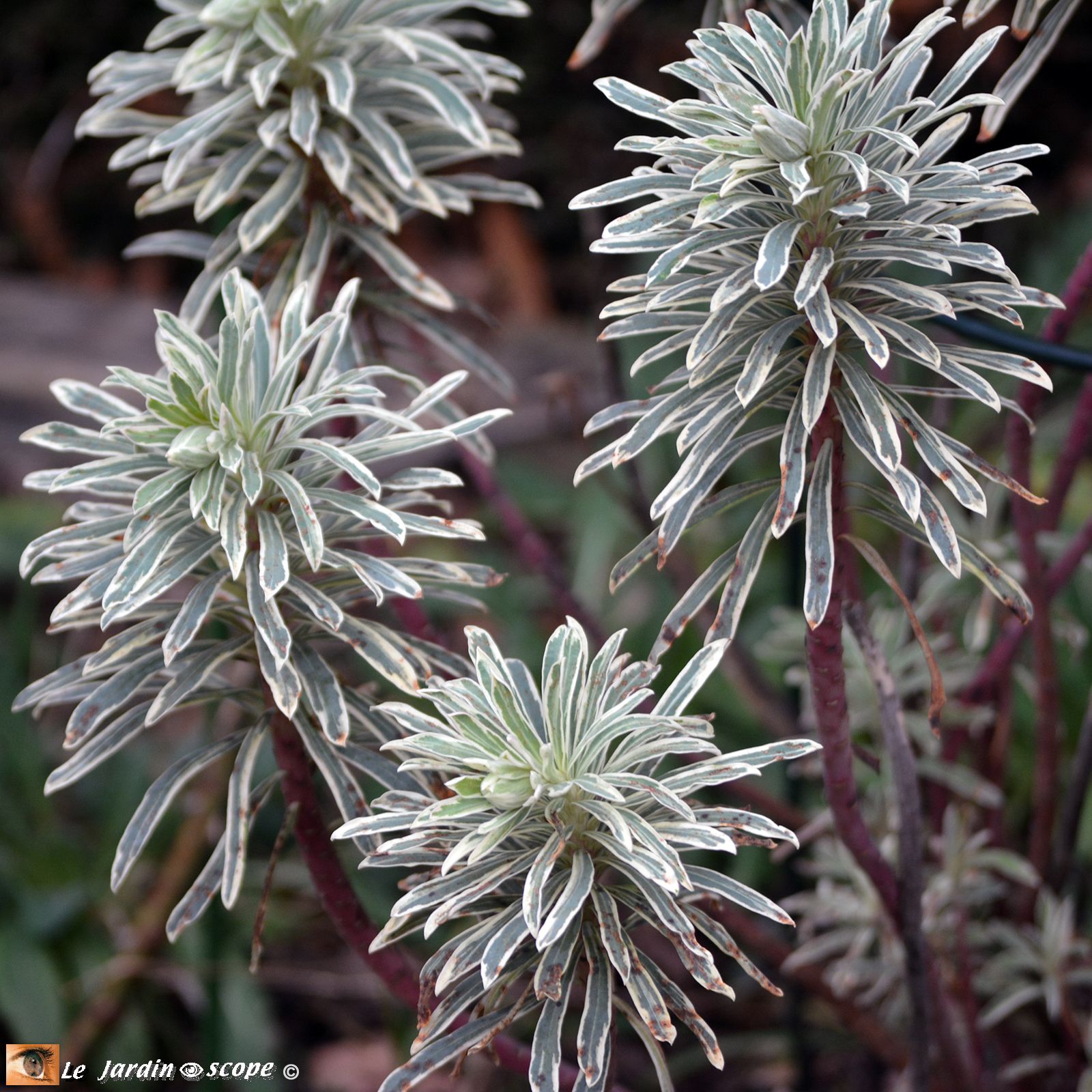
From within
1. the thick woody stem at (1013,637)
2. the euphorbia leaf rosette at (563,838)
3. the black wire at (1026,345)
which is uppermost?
the black wire at (1026,345)

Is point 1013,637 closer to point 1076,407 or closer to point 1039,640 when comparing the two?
point 1039,640

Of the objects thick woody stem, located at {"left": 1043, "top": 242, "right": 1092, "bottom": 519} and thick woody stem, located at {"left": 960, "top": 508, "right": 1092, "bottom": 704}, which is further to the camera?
thick woody stem, located at {"left": 960, "top": 508, "right": 1092, "bottom": 704}

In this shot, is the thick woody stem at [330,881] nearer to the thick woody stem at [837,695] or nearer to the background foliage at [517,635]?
the thick woody stem at [837,695]

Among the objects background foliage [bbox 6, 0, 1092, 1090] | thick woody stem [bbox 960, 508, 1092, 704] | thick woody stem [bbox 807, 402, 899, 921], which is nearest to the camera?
thick woody stem [bbox 807, 402, 899, 921]

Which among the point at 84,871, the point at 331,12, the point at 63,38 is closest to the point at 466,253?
the point at 63,38

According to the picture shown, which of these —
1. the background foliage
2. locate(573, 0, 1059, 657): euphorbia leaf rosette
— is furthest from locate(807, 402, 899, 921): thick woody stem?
the background foliage

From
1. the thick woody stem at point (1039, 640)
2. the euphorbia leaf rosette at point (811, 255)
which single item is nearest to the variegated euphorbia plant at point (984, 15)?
the euphorbia leaf rosette at point (811, 255)

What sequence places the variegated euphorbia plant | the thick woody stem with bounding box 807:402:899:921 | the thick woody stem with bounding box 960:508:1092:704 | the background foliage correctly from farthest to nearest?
the background foliage, the thick woody stem with bounding box 960:508:1092:704, the variegated euphorbia plant, the thick woody stem with bounding box 807:402:899:921

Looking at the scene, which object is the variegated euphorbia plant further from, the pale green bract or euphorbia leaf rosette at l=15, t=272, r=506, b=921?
euphorbia leaf rosette at l=15, t=272, r=506, b=921
